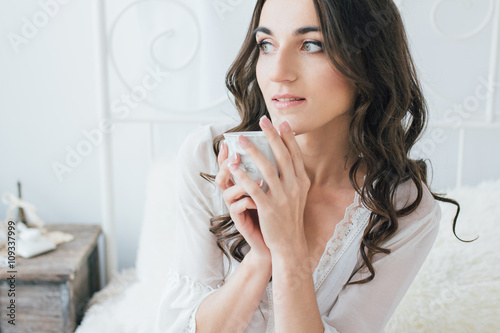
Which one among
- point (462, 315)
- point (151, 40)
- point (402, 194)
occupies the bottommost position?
point (462, 315)

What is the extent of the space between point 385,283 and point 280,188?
1.30ft

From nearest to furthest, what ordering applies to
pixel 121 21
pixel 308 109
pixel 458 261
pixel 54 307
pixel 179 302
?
pixel 308 109
pixel 179 302
pixel 458 261
pixel 54 307
pixel 121 21

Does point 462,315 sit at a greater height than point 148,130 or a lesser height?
lesser

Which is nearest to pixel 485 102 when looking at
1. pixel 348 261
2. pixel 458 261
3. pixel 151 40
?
pixel 458 261

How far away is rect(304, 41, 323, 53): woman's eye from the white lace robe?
35 cm

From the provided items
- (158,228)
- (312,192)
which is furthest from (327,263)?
(158,228)

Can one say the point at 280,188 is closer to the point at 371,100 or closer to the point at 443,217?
the point at 371,100

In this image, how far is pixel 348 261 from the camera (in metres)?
1.02

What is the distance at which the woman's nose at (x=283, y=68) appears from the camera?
0.84 meters

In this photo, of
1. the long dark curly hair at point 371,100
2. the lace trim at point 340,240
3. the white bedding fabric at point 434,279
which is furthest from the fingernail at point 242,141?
the white bedding fabric at point 434,279

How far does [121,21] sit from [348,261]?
52.7 inches

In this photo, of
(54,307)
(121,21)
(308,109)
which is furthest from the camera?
(121,21)

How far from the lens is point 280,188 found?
77 cm

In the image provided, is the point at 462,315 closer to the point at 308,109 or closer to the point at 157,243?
the point at 308,109
